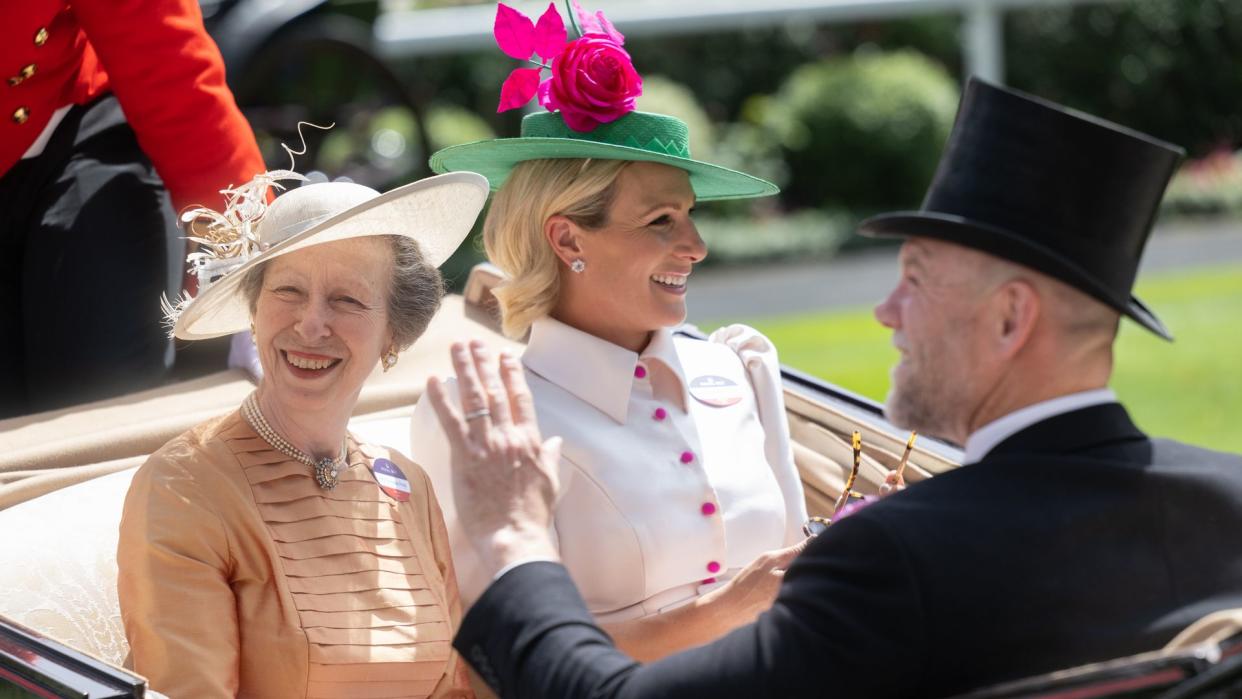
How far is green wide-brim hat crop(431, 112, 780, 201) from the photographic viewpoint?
103 inches

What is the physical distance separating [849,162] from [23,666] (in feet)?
45.5

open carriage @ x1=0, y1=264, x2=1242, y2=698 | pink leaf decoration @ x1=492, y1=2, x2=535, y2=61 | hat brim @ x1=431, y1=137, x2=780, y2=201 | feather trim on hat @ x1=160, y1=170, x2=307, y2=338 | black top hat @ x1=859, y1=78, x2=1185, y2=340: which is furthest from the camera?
pink leaf decoration @ x1=492, y1=2, x2=535, y2=61

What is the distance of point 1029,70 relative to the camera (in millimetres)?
18328

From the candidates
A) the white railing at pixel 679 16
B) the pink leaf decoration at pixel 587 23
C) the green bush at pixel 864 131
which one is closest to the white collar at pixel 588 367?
the pink leaf decoration at pixel 587 23

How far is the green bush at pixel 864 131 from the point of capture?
15.1m

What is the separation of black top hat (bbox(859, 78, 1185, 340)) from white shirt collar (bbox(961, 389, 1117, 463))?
102 mm

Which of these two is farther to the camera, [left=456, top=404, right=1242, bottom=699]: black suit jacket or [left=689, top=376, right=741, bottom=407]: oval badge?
[left=689, top=376, right=741, bottom=407]: oval badge

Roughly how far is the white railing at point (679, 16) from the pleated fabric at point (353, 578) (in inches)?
417

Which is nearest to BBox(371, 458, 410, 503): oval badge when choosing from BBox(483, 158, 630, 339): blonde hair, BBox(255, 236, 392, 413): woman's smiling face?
BBox(255, 236, 392, 413): woman's smiling face

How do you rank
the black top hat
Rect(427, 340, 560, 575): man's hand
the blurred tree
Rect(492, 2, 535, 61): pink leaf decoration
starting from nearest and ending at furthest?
the black top hat
Rect(427, 340, 560, 575): man's hand
Rect(492, 2, 535, 61): pink leaf decoration
the blurred tree

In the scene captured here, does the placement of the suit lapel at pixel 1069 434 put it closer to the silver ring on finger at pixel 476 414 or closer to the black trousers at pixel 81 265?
the silver ring on finger at pixel 476 414

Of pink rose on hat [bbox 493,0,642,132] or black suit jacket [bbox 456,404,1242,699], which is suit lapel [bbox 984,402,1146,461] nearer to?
black suit jacket [bbox 456,404,1242,699]

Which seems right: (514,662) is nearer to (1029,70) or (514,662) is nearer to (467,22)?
(467,22)

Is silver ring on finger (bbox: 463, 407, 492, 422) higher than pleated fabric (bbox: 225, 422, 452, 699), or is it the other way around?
silver ring on finger (bbox: 463, 407, 492, 422)
